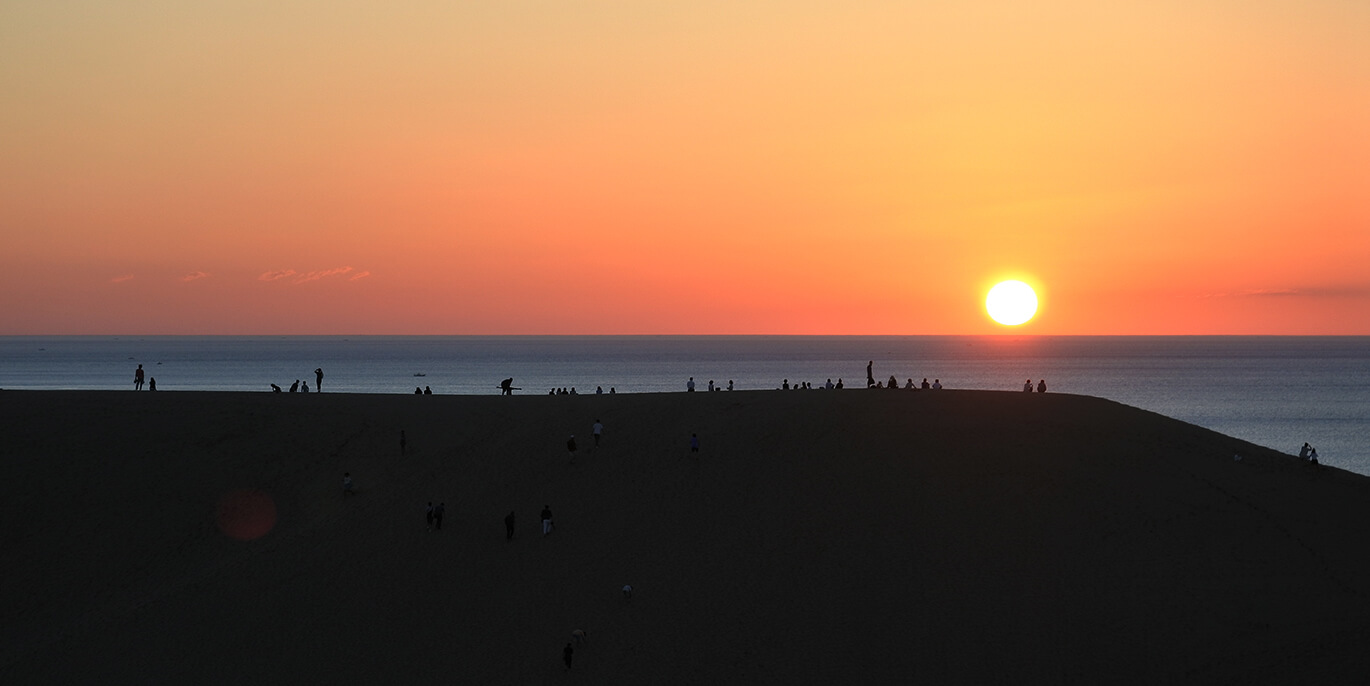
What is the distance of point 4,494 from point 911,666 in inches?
1183

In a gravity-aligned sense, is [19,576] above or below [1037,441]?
below

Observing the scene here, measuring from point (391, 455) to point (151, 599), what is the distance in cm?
964

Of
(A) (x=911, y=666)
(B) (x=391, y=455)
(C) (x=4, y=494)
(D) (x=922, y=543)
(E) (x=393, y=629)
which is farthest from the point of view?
(B) (x=391, y=455)

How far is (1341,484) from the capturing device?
3778 cm

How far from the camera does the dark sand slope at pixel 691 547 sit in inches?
1116

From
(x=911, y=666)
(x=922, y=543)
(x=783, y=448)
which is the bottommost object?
(x=911, y=666)

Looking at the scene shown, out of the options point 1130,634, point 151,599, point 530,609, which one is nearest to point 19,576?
point 151,599

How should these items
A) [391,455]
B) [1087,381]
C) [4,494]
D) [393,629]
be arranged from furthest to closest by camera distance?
[1087,381] < [391,455] < [4,494] < [393,629]

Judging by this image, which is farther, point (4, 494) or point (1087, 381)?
point (1087, 381)

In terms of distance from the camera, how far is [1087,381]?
19125cm

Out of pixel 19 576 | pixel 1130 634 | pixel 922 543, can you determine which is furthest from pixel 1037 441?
pixel 19 576

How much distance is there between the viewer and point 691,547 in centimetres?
3266

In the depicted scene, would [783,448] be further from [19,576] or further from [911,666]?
[19,576]

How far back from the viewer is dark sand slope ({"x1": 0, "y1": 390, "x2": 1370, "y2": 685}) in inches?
1116
